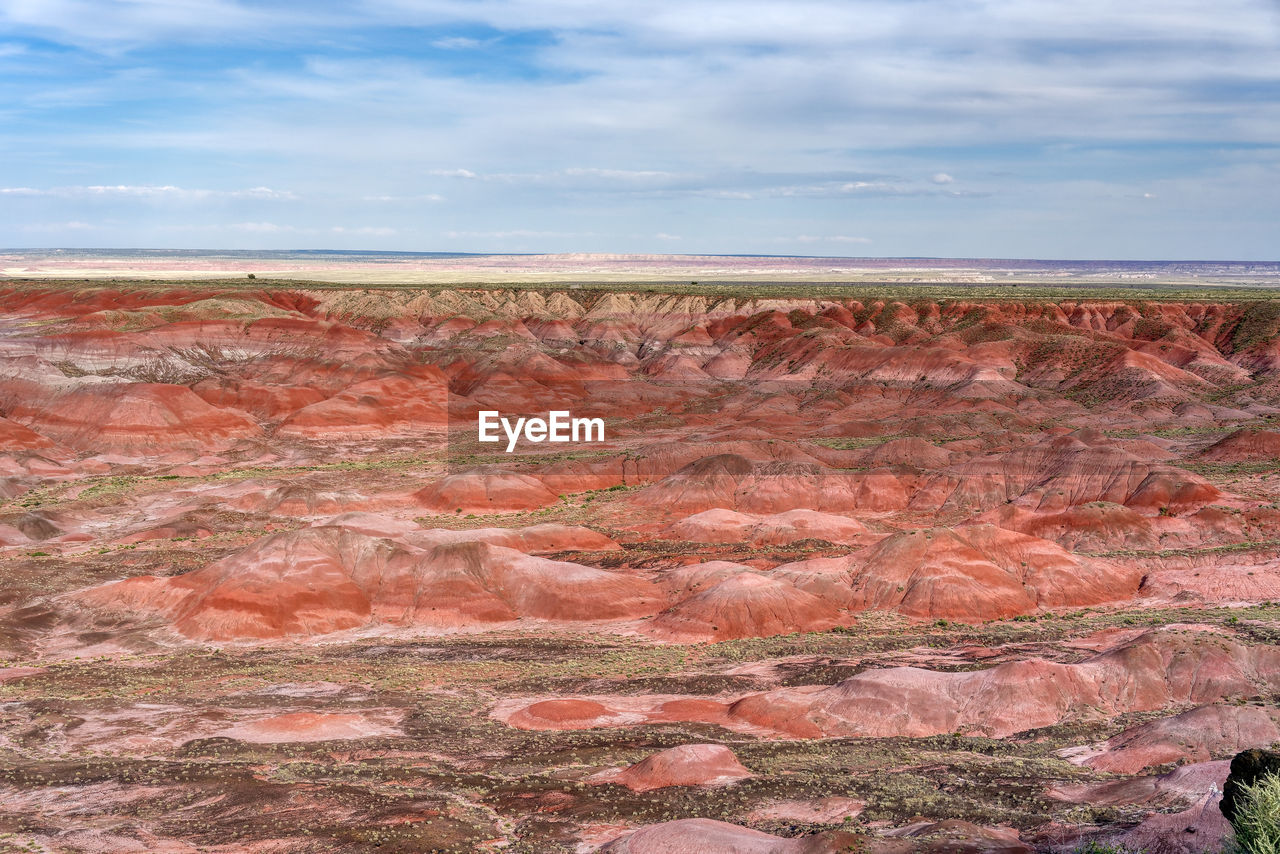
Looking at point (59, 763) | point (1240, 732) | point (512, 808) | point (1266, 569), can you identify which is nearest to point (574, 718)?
point (512, 808)

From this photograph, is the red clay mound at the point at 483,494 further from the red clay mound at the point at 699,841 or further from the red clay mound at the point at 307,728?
the red clay mound at the point at 699,841

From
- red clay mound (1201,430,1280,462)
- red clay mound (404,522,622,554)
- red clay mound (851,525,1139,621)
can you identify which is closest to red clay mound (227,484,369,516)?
red clay mound (404,522,622,554)

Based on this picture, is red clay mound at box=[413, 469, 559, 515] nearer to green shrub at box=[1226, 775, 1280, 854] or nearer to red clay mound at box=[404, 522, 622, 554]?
red clay mound at box=[404, 522, 622, 554]

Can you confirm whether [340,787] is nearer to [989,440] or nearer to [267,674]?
[267,674]

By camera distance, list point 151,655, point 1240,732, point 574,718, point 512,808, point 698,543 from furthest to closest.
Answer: point 698,543 < point 151,655 < point 574,718 < point 1240,732 < point 512,808

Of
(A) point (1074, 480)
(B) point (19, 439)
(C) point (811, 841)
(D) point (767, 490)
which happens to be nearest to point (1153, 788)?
(C) point (811, 841)

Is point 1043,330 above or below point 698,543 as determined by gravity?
above
